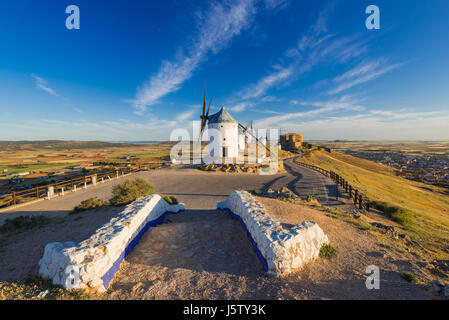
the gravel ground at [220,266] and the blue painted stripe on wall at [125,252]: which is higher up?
the blue painted stripe on wall at [125,252]

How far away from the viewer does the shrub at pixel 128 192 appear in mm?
10014

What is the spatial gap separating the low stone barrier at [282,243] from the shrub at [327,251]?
0.13 meters

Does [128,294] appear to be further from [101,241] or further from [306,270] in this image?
[306,270]

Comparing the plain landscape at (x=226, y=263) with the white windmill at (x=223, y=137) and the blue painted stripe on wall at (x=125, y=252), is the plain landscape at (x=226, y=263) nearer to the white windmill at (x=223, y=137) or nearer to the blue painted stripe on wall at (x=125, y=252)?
the blue painted stripe on wall at (x=125, y=252)

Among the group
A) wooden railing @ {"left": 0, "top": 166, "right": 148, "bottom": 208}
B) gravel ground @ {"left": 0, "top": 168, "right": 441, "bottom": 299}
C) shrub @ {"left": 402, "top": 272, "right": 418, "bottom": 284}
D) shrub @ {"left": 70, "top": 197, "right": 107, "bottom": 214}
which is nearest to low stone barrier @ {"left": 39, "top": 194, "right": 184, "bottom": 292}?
gravel ground @ {"left": 0, "top": 168, "right": 441, "bottom": 299}

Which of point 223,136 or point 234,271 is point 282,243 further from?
point 223,136

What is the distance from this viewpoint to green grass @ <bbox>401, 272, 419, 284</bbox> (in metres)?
3.89

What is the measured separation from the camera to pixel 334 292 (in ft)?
11.5

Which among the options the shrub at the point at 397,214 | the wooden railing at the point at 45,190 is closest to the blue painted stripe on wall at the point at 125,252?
the wooden railing at the point at 45,190

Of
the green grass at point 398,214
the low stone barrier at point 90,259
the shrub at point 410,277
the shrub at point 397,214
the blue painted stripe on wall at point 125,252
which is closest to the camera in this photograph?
the low stone barrier at point 90,259

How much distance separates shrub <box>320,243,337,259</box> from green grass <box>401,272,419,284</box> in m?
1.38

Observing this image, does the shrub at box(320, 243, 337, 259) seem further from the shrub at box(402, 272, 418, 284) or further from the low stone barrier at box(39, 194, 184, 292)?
the low stone barrier at box(39, 194, 184, 292)

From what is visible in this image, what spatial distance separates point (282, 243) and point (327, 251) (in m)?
1.83
